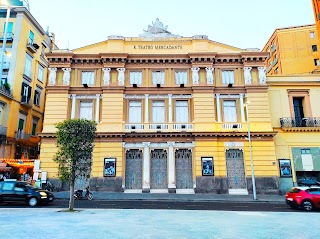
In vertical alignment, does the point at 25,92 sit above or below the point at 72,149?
above

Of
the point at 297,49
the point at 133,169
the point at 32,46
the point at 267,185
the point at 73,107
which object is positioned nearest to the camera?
the point at 267,185

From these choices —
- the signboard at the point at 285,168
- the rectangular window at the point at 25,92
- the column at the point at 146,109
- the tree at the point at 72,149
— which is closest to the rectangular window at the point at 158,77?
the column at the point at 146,109

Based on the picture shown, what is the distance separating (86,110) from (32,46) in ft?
44.6

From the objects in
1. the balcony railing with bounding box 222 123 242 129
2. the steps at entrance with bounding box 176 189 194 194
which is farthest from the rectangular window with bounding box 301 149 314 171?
the steps at entrance with bounding box 176 189 194 194

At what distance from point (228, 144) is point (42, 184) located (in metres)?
18.5

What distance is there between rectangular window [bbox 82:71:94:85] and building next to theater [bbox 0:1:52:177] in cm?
790

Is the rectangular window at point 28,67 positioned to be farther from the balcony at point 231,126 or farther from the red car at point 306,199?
the red car at point 306,199

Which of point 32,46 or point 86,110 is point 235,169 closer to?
point 86,110

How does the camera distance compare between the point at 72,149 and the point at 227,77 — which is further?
the point at 227,77

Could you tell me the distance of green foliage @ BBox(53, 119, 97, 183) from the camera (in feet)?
48.8

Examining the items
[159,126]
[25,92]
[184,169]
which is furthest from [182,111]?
[25,92]

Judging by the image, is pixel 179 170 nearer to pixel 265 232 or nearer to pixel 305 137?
pixel 305 137

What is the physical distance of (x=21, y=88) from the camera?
30.4 m

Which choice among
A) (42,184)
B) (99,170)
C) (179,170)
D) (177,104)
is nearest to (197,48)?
(177,104)
